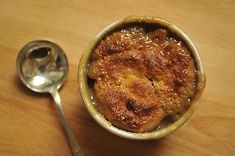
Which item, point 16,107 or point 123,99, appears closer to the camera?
point 123,99

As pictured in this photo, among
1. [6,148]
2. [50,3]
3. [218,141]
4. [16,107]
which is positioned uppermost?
[50,3]

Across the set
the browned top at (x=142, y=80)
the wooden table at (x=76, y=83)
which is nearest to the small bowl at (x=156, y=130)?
the browned top at (x=142, y=80)

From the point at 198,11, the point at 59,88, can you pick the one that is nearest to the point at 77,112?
the point at 59,88

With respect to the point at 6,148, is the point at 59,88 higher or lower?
higher

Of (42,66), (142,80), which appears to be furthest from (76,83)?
(142,80)

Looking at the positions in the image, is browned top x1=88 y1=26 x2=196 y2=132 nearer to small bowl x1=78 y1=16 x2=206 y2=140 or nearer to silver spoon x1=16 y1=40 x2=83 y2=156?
small bowl x1=78 y1=16 x2=206 y2=140

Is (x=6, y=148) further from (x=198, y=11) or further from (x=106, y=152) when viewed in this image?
(x=198, y=11)

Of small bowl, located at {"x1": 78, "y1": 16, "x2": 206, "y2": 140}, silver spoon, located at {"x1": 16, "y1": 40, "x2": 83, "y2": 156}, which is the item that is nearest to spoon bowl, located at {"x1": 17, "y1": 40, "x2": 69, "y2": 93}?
silver spoon, located at {"x1": 16, "y1": 40, "x2": 83, "y2": 156}
